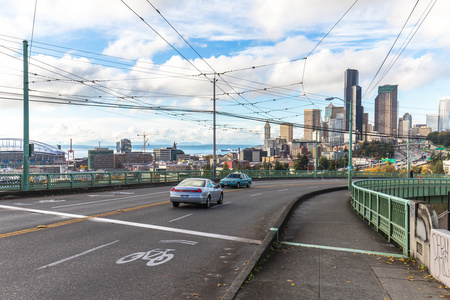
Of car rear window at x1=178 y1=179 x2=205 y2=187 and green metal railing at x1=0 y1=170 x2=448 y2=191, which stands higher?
car rear window at x1=178 y1=179 x2=205 y2=187

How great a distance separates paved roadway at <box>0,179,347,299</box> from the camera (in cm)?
562

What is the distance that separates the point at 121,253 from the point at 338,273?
14.6ft

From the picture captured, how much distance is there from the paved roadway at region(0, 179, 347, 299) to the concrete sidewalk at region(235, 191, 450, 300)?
0.73 meters

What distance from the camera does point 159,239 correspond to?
30.6ft

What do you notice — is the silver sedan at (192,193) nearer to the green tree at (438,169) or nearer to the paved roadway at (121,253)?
the paved roadway at (121,253)

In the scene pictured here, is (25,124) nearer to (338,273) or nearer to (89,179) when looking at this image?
(89,179)

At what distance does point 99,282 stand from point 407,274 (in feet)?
17.9

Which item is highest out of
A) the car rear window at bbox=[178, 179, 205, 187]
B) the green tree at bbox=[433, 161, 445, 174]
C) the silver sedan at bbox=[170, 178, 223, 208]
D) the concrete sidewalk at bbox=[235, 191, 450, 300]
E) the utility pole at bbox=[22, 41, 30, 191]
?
the utility pole at bbox=[22, 41, 30, 191]

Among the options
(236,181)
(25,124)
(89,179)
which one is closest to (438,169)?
(236,181)

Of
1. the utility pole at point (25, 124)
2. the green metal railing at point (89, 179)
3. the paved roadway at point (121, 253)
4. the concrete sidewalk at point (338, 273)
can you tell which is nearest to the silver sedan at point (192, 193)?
the paved roadway at point (121, 253)

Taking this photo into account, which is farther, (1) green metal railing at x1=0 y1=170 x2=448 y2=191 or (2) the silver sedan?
(1) green metal railing at x1=0 y1=170 x2=448 y2=191

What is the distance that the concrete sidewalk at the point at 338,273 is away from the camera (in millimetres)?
5582

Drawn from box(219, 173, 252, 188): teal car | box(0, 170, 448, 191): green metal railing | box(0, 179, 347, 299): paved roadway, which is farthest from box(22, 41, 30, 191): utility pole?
box(219, 173, 252, 188): teal car

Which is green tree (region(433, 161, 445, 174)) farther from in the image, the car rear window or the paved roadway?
the paved roadway
